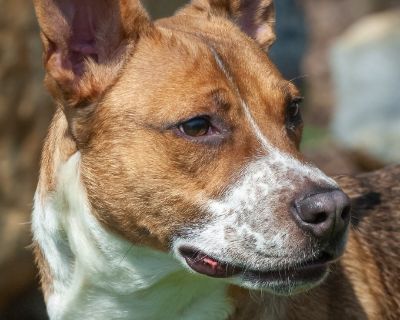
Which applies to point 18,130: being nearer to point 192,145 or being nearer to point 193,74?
point 193,74

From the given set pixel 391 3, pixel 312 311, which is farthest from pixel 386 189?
pixel 391 3

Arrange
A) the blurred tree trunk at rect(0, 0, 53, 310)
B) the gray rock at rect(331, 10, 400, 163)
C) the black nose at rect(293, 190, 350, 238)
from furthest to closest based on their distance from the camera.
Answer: the gray rock at rect(331, 10, 400, 163) < the blurred tree trunk at rect(0, 0, 53, 310) < the black nose at rect(293, 190, 350, 238)

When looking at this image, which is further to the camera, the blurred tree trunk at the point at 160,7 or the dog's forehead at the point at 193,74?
the blurred tree trunk at the point at 160,7

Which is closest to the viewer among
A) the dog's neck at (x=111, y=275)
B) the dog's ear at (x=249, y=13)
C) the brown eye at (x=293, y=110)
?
the dog's neck at (x=111, y=275)

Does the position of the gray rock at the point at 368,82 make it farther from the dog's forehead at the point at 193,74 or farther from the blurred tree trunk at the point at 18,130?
the dog's forehead at the point at 193,74

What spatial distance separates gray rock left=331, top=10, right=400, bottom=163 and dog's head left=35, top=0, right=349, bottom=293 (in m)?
8.48

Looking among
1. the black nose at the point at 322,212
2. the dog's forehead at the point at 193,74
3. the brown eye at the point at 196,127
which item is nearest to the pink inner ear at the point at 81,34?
the dog's forehead at the point at 193,74

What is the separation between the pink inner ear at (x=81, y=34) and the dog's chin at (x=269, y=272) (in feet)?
3.52

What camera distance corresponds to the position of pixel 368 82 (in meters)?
14.6

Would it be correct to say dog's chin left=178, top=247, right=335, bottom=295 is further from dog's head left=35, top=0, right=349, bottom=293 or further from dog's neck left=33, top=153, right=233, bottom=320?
dog's neck left=33, top=153, right=233, bottom=320

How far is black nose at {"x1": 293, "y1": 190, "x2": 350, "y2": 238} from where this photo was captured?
182 inches

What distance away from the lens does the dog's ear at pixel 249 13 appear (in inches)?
235

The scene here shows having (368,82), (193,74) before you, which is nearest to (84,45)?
(193,74)

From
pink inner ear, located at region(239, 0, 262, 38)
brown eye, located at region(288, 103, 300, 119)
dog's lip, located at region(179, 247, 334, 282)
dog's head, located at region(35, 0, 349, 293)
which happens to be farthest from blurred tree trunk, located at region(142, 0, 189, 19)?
dog's lip, located at region(179, 247, 334, 282)
